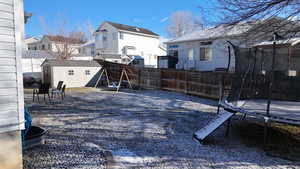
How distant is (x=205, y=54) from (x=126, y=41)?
1203cm

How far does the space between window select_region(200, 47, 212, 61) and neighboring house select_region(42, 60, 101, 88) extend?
26.8 ft

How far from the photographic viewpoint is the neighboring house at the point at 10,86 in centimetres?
262

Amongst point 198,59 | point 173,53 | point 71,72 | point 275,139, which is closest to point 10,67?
point 275,139

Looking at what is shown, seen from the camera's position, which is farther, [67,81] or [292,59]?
[67,81]

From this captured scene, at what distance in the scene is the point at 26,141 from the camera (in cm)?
354

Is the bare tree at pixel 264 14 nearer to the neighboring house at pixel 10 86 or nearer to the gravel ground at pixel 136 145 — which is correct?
the gravel ground at pixel 136 145

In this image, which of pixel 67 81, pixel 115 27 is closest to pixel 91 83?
pixel 67 81

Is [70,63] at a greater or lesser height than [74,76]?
greater

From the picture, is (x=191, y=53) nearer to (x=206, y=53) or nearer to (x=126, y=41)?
(x=206, y=53)

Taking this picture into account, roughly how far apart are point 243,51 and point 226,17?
135 cm

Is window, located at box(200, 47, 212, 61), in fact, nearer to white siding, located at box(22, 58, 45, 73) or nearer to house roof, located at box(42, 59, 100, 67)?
house roof, located at box(42, 59, 100, 67)

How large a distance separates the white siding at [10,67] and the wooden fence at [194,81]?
5281 mm

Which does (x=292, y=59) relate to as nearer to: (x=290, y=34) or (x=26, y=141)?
(x=290, y=34)

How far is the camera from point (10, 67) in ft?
8.79
